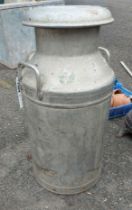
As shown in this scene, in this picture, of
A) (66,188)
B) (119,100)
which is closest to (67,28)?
(66,188)

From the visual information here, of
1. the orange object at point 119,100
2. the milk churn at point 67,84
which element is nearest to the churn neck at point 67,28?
the milk churn at point 67,84

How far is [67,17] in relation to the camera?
169 cm

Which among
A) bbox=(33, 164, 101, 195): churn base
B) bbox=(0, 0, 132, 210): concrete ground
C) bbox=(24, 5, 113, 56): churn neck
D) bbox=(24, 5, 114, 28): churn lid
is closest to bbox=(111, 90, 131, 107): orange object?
bbox=(0, 0, 132, 210): concrete ground

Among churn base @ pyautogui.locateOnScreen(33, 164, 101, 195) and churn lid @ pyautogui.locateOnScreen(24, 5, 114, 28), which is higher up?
churn lid @ pyautogui.locateOnScreen(24, 5, 114, 28)

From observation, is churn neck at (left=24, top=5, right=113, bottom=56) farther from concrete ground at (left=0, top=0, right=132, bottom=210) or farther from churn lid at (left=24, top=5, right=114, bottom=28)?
concrete ground at (left=0, top=0, right=132, bottom=210)

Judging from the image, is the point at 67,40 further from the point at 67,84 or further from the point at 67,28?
the point at 67,84

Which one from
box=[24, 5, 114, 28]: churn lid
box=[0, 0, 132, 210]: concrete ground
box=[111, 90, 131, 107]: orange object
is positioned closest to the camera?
box=[24, 5, 114, 28]: churn lid


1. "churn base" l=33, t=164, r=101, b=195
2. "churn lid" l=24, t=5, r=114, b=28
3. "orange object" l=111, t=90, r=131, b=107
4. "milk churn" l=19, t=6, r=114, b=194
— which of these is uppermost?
"churn lid" l=24, t=5, r=114, b=28

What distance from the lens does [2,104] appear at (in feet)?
12.3

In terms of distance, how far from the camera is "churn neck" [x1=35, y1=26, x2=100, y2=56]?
179 cm

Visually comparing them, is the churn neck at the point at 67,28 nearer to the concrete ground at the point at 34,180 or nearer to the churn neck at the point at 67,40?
the churn neck at the point at 67,40

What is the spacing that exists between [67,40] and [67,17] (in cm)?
16

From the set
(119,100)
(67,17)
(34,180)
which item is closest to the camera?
(67,17)

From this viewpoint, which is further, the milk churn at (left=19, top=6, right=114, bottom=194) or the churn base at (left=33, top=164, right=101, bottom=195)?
the churn base at (left=33, top=164, right=101, bottom=195)
